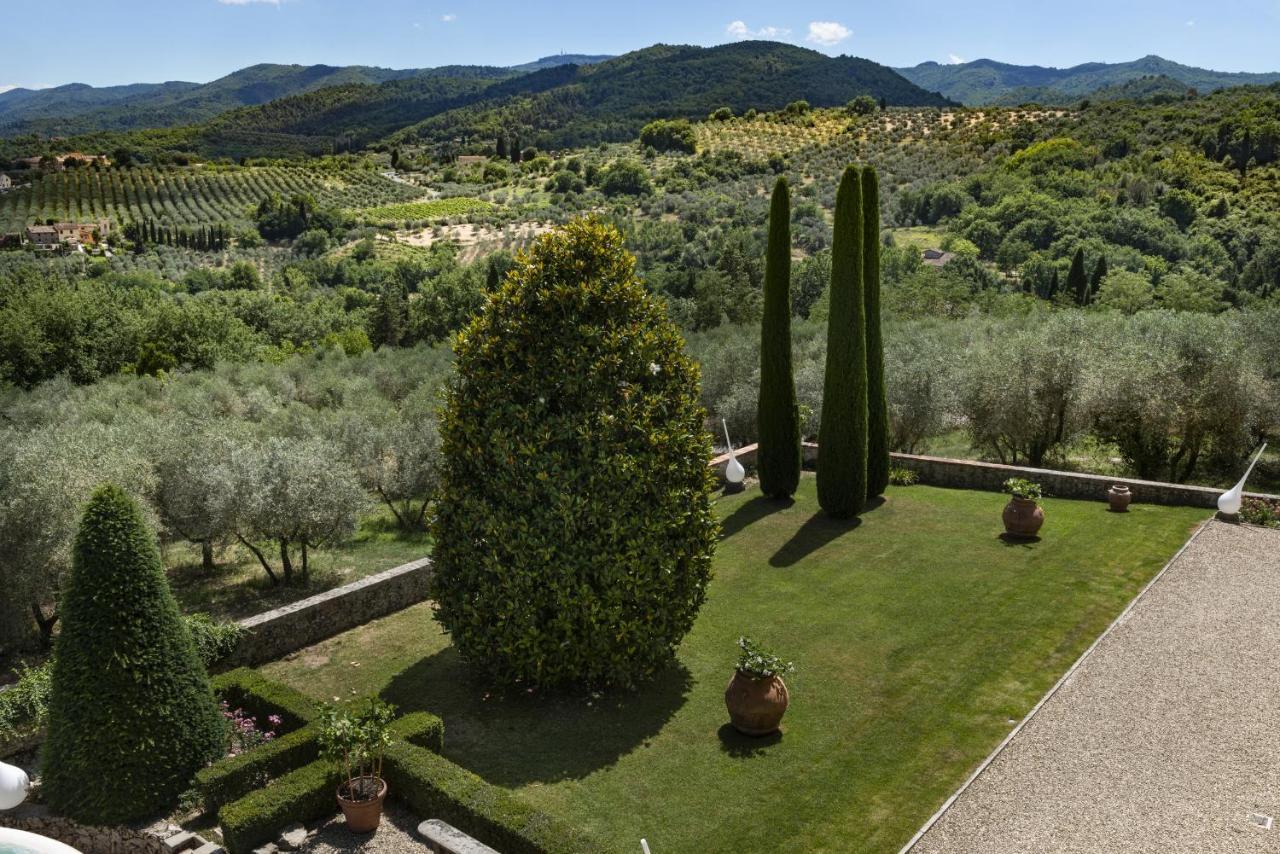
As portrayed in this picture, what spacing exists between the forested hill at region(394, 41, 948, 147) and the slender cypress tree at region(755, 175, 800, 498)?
437 ft

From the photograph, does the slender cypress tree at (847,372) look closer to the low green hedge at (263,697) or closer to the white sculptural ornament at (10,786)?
the low green hedge at (263,697)

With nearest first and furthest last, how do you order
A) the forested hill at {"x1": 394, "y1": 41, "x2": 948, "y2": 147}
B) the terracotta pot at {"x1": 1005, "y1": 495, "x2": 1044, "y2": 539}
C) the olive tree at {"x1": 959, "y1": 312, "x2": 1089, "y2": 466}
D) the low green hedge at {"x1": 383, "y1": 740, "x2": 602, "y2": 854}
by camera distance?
the low green hedge at {"x1": 383, "y1": 740, "x2": 602, "y2": 854}
the terracotta pot at {"x1": 1005, "y1": 495, "x2": 1044, "y2": 539}
the olive tree at {"x1": 959, "y1": 312, "x2": 1089, "y2": 466}
the forested hill at {"x1": 394, "y1": 41, "x2": 948, "y2": 147}

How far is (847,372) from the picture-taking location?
19188 millimetres

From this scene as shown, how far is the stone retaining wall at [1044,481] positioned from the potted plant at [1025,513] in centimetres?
362

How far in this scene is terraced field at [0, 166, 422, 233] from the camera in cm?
9956

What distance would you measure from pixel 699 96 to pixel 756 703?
16951 cm

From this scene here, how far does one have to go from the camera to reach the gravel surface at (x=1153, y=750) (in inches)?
349

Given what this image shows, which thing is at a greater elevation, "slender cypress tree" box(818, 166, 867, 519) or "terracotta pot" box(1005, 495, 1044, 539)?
"slender cypress tree" box(818, 166, 867, 519)

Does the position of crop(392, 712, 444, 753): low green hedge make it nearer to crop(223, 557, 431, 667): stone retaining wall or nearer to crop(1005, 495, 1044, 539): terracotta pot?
crop(223, 557, 431, 667): stone retaining wall

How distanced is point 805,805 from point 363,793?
496 centimetres

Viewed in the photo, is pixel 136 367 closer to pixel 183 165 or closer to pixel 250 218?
pixel 250 218

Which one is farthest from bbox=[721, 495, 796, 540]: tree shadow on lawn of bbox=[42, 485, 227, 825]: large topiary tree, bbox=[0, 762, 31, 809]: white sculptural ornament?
bbox=[0, 762, 31, 809]: white sculptural ornament

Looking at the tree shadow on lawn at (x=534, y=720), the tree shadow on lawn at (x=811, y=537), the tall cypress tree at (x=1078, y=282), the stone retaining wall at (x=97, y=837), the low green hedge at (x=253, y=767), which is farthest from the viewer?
the tall cypress tree at (x=1078, y=282)

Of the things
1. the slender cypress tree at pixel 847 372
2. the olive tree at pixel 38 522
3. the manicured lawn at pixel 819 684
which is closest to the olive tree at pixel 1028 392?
the manicured lawn at pixel 819 684
